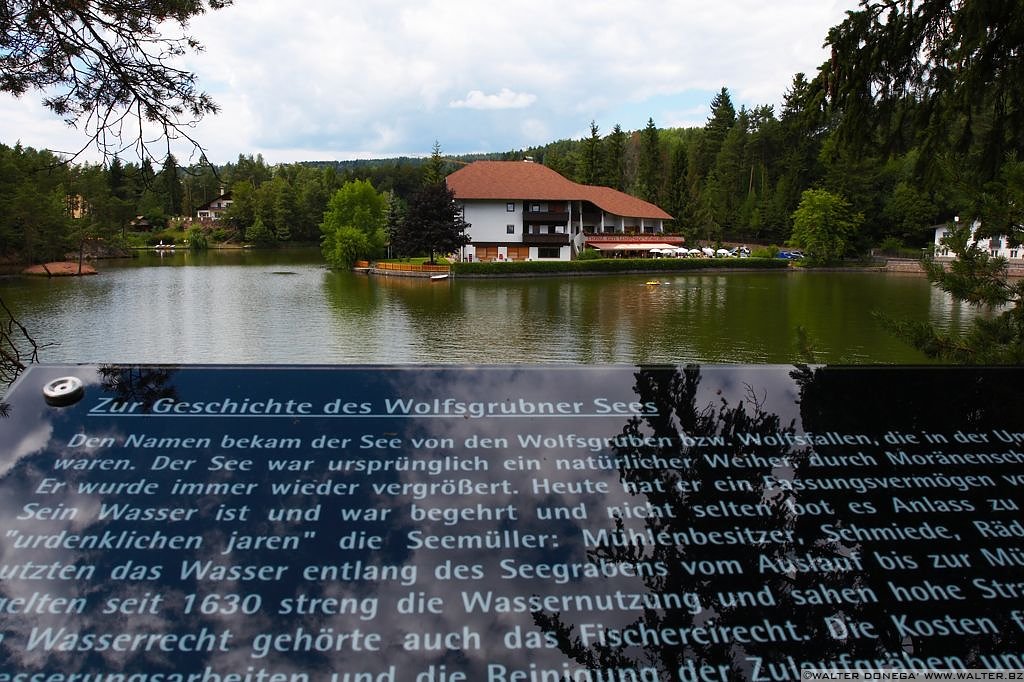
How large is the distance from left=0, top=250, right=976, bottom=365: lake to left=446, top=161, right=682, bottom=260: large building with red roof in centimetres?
1044

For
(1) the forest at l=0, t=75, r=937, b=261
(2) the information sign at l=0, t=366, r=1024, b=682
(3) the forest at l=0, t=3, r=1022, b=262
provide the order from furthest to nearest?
(1) the forest at l=0, t=75, r=937, b=261 < (3) the forest at l=0, t=3, r=1022, b=262 < (2) the information sign at l=0, t=366, r=1024, b=682

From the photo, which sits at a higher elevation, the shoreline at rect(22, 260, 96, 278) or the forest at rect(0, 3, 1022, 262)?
the forest at rect(0, 3, 1022, 262)

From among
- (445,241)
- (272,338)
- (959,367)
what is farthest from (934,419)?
(445,241)

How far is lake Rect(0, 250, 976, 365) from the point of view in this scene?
16828 millimetres

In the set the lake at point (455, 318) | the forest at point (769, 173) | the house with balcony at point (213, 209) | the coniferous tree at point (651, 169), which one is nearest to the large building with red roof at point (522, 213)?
the forest at point (769, 173)

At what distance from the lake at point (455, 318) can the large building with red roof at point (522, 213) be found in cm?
1044

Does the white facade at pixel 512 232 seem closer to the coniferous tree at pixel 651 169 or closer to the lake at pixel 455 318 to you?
the lake at pixel 455 318

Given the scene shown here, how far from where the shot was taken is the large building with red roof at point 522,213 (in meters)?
49.2

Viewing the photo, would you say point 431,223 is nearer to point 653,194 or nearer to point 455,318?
point 455,318

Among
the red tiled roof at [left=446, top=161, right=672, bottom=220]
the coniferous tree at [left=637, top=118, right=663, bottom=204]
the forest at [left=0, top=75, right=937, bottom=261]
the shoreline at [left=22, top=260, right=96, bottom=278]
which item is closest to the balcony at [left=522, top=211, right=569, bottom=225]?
the red tiled roof at [left=446, top=161, right=672, bottom=220]

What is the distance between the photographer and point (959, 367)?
9.64 ft

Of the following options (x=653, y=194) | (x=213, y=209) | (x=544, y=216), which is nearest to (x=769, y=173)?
(x=653, y=194)

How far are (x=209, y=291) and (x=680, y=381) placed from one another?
3157 centimetres

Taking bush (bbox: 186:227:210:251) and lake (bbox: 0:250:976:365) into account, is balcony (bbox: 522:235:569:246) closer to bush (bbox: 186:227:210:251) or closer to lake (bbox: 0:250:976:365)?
lake (bbox: 0:250:976:365)
